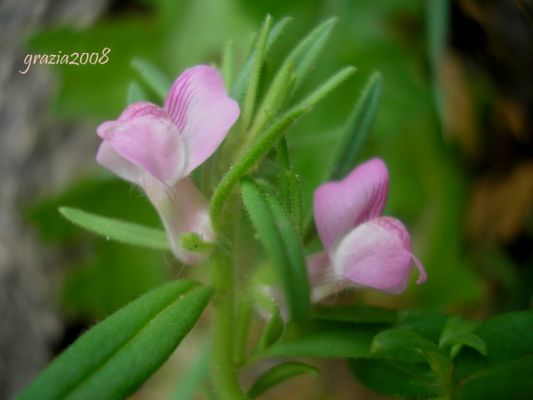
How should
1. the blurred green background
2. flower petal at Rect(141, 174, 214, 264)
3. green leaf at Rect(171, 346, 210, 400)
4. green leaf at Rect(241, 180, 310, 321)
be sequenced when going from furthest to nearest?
the blurred green background, green leaf at Rect(171, 346, 210, 400), flower petal at Rect(141, 174, 214, 264), green leaf at Rect(241, 180, 310, 321)

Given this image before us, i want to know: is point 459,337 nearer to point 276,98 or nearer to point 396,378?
point 396,378

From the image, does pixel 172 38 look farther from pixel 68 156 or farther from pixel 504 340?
pixel 504 340

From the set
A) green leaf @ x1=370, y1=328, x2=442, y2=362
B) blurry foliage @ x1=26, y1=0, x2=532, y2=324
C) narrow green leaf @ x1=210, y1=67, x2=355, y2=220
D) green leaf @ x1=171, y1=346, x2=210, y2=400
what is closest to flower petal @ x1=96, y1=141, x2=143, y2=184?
narrow green leaf @ x1=210, y1=67, x2=355, y2=220

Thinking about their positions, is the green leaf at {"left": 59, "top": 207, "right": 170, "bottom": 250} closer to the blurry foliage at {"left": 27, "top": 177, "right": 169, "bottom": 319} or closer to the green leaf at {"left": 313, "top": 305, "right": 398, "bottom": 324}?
the green leaf at {"left": 313, "top": 305, "right": 398, "bottom": 324}

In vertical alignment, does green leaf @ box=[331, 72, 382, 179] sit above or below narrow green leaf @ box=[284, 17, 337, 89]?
below

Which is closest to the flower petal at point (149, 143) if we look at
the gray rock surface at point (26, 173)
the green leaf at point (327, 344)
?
the green leaf at point (327, 344)

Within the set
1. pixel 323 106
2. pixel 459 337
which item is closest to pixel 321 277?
pixel 459 337

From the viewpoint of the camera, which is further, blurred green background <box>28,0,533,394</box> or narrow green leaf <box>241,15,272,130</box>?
blurred green background <box>28,0,533,394</box>
